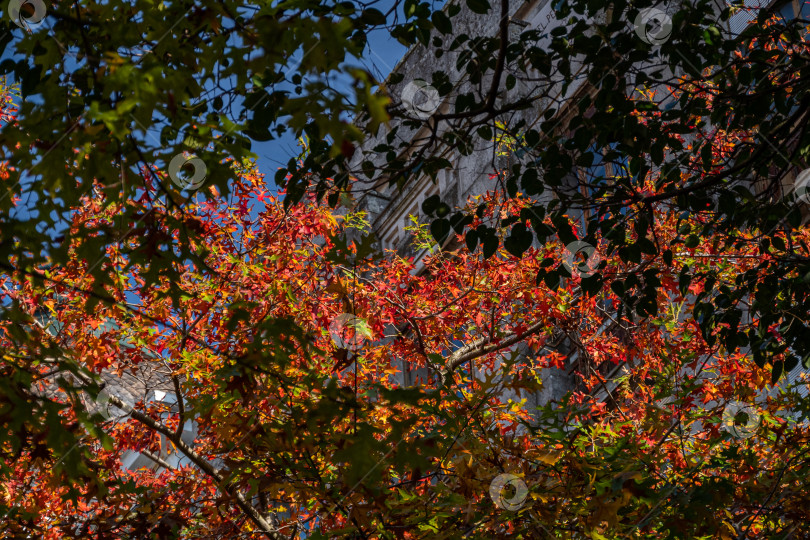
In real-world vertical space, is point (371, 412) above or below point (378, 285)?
below

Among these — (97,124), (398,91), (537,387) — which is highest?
(398,91)

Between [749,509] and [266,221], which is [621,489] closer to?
[749,509]

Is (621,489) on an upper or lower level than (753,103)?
lower

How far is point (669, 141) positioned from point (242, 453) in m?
3.74

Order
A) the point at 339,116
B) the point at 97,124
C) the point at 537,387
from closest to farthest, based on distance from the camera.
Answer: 1. the point at 339,116
2. the point at 97,124
3. the point at 537,387

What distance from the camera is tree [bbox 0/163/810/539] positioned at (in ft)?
11.3

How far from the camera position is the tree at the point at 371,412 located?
3.46 meters

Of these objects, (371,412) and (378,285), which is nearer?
(371,412)

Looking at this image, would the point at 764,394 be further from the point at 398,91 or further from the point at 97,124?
the point at 398,91

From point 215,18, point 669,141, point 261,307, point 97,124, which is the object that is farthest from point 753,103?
point 261,307

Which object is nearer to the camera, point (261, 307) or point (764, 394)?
point (764, 394)

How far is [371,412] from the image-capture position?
5.48m

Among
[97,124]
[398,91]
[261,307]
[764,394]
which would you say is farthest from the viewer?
[398,91]

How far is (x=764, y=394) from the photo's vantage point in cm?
796
